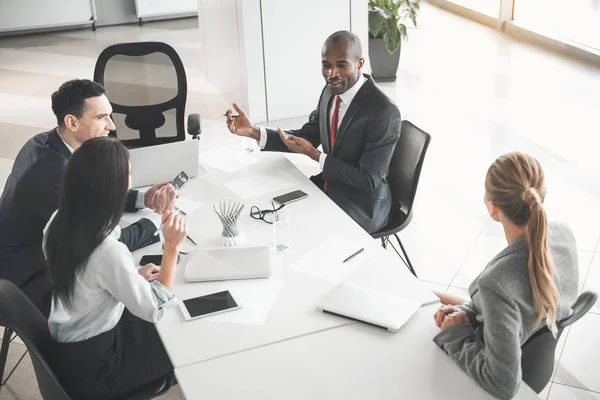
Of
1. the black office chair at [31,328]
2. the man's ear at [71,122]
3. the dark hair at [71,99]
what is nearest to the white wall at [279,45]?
the dark hair at [71,99]

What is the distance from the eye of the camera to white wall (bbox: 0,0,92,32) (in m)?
10.2

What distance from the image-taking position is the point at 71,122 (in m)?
3.23

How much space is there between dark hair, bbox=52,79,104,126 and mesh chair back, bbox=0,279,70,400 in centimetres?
107

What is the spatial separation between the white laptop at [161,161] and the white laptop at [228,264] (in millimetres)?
835

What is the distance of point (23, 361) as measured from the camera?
3.54 meters

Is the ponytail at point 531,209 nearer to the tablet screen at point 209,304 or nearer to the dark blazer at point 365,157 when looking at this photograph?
the tablet screen at point 209,304

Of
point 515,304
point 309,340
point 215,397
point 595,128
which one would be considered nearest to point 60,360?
point 215,397

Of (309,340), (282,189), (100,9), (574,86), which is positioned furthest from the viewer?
(100,9)

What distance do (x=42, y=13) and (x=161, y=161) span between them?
7811 mm

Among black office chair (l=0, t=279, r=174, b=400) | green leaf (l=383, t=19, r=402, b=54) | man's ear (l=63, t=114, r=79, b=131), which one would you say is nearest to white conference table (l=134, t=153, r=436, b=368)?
black office chair (l=0, t=279, r=174, b=400)

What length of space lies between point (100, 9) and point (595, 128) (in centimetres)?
748

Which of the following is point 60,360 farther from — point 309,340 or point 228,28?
point 228,28

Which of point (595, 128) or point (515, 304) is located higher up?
point (515, 304)

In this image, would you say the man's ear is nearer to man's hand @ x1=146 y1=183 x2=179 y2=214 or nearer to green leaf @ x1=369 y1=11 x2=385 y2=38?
man's hand @ x1=146 y1=183 x2=179 y2=214
